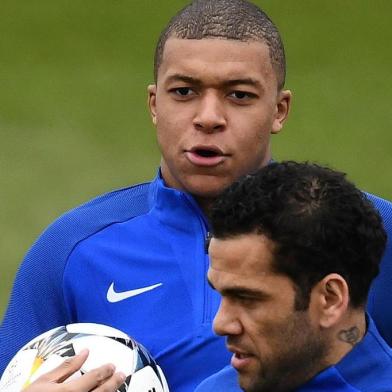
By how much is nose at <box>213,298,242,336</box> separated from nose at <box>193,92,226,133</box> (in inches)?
27.0

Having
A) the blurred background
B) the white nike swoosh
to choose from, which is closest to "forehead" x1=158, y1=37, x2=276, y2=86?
the white nike swoosh

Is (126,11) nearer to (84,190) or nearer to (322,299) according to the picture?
(84,190)

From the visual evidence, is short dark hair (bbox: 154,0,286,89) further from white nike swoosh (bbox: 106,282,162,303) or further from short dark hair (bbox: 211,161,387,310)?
short dark hair (bbox: 211,161,387,310)

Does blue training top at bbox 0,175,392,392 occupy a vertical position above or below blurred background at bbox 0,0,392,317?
above

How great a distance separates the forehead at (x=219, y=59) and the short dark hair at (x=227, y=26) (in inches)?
0.7

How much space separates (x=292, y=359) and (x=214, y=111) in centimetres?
83

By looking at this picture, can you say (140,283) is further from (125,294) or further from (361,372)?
(361,372)

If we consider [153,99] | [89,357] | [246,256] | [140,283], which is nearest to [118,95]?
[153,99]

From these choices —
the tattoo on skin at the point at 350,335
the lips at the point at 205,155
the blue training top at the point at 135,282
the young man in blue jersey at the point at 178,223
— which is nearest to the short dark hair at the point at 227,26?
the young man in blue jersey at the point at 178,223

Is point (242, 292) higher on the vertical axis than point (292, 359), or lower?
higher

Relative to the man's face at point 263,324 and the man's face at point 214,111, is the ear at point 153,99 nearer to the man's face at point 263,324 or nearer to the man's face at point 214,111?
the man's face at point 214,111

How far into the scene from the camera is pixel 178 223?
158 inches

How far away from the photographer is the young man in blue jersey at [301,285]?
325 cm

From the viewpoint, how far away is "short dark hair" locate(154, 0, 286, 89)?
400 cm
